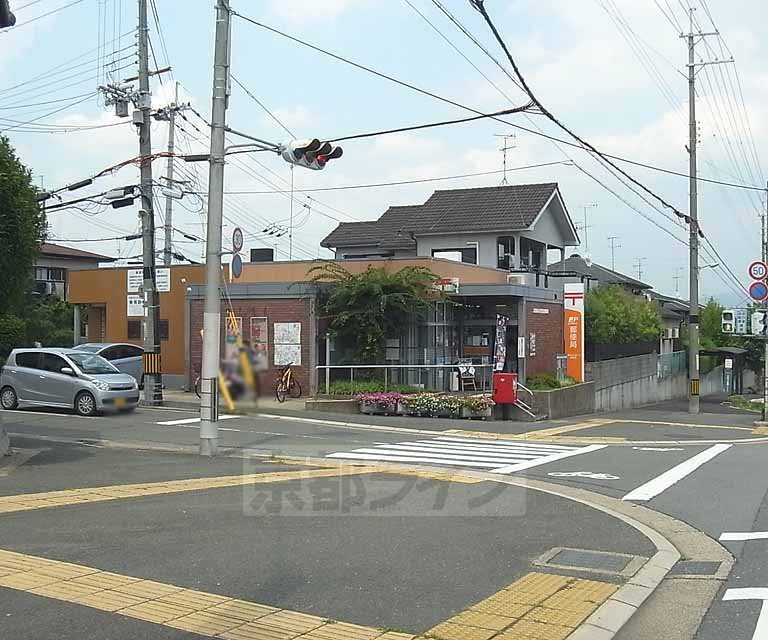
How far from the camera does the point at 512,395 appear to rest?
2548cm

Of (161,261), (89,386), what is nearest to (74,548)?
(89,386)

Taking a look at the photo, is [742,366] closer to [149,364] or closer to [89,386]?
[149,364]

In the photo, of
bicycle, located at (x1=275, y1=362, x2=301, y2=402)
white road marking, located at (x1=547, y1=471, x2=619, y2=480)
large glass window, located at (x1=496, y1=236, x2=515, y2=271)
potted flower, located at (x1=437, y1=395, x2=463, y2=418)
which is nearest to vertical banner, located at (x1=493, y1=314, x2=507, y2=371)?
potted flower, located at (x1=437, y1=395, x2=463, y2=418)

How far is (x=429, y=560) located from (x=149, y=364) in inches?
758

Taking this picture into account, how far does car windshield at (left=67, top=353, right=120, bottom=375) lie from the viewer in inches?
850

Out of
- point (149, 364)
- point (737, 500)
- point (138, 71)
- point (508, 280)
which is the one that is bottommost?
point (737, 500)

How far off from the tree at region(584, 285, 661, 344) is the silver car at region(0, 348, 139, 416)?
23.2 m

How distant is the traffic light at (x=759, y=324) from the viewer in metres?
27.8

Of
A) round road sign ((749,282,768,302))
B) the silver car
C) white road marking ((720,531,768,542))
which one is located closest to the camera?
white road marking ((720,531,768,542))

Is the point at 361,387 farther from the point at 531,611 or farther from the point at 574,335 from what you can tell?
the point at 531,611

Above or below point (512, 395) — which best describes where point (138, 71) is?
above

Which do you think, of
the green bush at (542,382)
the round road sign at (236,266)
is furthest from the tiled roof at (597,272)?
the round road sign at (236,266)

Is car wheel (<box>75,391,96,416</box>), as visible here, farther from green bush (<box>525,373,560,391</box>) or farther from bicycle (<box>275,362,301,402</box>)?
green bush (<box>525,373,560,391</box>)

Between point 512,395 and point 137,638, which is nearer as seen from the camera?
point 137,638
